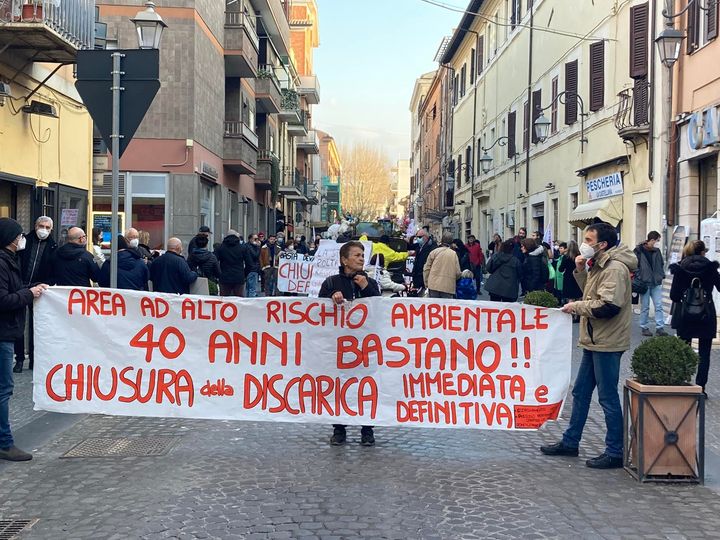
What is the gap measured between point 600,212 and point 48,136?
12.5 metres

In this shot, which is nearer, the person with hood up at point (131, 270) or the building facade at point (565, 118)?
the person with hood up at point (131, 270)

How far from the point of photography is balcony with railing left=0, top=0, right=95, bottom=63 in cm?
1301

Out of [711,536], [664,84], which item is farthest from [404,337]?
[664,84]

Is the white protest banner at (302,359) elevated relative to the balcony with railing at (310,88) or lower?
lower

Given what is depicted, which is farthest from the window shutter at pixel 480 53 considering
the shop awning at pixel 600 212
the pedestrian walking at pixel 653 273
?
the pedestrian walking at pixel 653 273

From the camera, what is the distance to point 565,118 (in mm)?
25641

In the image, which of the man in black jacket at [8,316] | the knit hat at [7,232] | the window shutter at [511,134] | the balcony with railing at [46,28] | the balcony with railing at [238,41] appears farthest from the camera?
the window shutter at [511,134]

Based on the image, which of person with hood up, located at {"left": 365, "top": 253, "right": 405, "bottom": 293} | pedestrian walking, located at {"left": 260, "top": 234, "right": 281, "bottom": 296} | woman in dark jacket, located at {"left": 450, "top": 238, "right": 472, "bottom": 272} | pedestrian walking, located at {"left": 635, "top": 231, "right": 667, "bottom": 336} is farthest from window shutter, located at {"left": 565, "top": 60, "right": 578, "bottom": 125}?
pedestrian walking, located at {"left": 635, "top": 231, "right": 667, "bottom": 336}

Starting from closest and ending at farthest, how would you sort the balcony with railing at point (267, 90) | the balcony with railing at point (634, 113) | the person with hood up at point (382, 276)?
the person with hood up at point (382, 276) → the balcony with railing at point (634, 113) → the balcony with railing at point (267, 90)

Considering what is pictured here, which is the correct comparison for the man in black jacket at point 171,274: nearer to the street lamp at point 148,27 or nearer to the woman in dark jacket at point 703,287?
the street lamp at point 148,27

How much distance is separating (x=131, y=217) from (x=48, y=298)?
18890 millimetres

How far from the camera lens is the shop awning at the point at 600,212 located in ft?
68.2

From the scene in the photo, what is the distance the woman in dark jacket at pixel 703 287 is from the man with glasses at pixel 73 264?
660 centimetres

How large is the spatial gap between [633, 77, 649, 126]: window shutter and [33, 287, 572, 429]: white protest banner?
1329 cm
